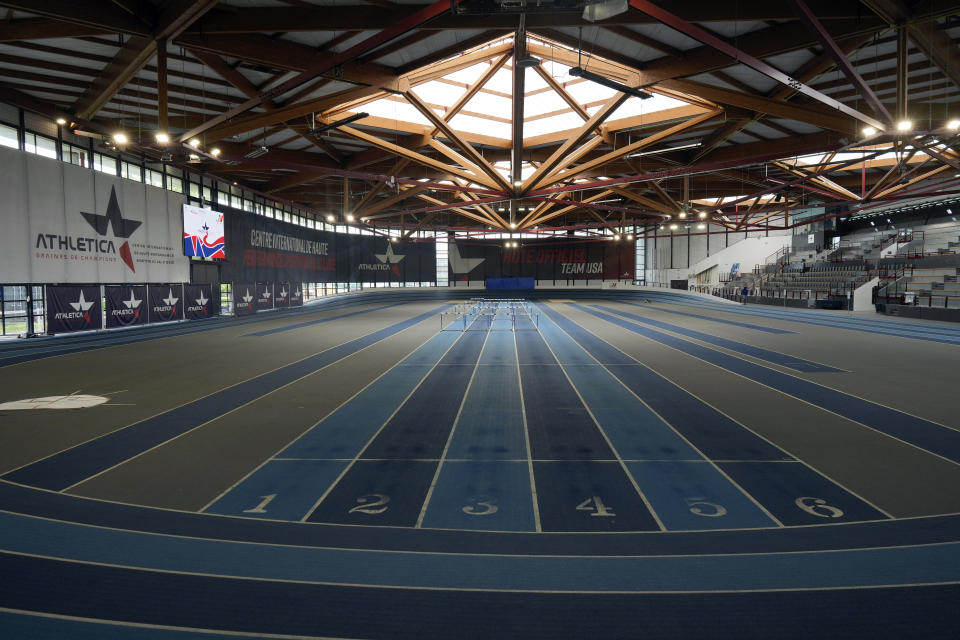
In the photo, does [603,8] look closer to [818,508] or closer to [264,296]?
[818,508]

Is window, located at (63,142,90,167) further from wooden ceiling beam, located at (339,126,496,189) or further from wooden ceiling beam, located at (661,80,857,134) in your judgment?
wooden ceiling beam, located at (661,80,857,134)

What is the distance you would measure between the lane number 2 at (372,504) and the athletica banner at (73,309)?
17.7 metres

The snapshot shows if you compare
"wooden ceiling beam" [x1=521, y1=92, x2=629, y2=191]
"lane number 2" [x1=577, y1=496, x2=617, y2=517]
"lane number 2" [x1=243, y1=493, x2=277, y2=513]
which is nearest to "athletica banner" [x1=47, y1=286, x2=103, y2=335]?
"lane number 2" [x1=243, y1=493, x2=277, y2=513]

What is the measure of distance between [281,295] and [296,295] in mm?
1886

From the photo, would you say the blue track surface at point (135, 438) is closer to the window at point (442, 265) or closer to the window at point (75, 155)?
the window at point (75, 155)

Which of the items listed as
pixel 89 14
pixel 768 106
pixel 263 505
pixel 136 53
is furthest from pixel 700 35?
pixel 136 53

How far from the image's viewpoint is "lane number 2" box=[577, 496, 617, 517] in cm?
372

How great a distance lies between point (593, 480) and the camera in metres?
4.34

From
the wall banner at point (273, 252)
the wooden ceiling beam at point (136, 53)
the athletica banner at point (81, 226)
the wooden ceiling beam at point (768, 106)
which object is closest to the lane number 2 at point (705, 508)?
the wooden ceiling beam at point (136, 53)

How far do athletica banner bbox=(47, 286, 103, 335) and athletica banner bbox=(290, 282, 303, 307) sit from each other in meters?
12.9

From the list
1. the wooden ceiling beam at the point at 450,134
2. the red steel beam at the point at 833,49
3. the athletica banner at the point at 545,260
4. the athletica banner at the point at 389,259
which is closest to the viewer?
the red steel beam at the point at 833,49

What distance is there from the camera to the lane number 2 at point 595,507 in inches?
146

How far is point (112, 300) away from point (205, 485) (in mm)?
17635

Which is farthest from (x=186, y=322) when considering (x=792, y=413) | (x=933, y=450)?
(x=933, y=450)
